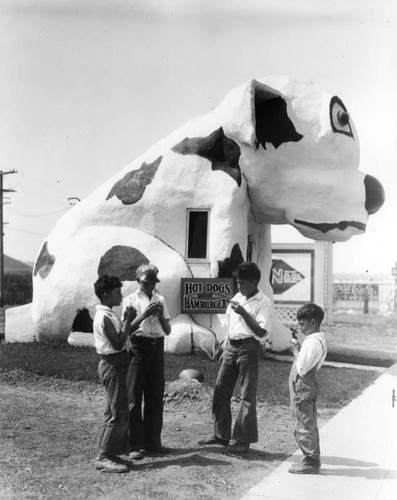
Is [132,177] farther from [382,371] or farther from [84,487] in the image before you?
[84,487]

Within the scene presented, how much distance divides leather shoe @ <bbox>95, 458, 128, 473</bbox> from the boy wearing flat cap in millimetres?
390

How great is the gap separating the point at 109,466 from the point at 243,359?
4.23 ft

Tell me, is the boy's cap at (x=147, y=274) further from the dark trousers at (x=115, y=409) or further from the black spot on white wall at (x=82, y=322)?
the black spot on white wall at (x=82, y=322)

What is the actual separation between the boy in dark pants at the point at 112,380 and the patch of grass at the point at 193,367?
2.89 m

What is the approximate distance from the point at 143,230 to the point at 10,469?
6.00 metres

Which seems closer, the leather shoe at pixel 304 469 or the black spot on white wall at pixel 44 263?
the leather shoe at pixel 304 469

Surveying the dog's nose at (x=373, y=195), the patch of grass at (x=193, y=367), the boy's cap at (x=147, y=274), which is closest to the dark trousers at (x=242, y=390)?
the boy's cap at (x=147, y=274)

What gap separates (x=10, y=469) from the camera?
4559 mm

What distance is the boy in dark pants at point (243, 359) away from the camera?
4.99m

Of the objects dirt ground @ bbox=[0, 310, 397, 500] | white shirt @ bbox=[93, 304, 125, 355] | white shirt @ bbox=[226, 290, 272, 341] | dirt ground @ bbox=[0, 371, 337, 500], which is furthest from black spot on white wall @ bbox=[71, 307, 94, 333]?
white shirt @ bbox=[93, 304, 125, 355]

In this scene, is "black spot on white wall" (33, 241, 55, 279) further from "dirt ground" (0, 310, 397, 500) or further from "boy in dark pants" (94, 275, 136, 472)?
"boy in dark pants" (94, 275, 136, 472)

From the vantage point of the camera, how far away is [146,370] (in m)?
Answer: 5.02

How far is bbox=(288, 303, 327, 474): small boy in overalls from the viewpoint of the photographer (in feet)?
14.9

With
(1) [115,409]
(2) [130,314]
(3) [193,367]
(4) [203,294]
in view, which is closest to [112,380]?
(1) [115,409]
